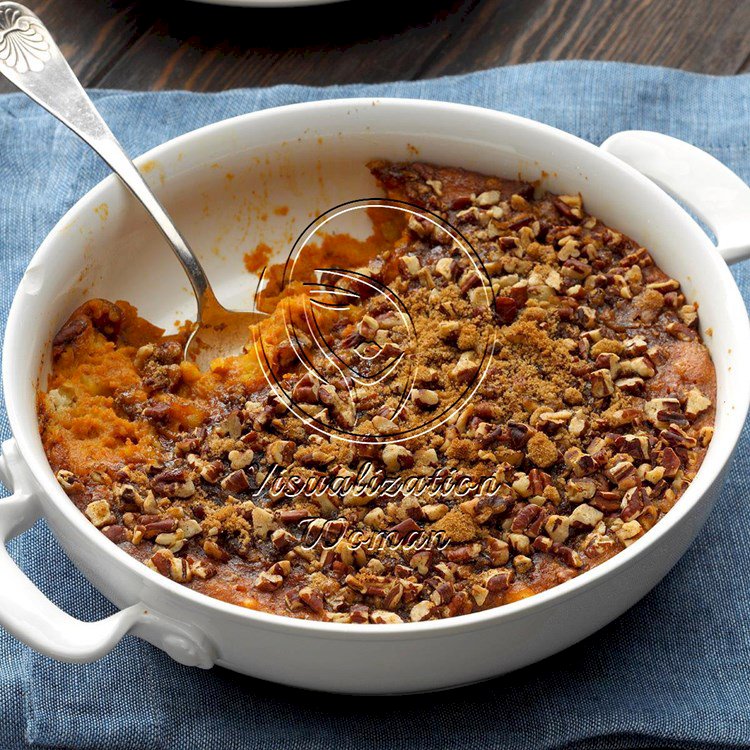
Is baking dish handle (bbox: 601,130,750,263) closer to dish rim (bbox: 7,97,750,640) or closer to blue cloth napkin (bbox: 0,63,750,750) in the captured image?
dish rim (bbox: 7,97,750,640)

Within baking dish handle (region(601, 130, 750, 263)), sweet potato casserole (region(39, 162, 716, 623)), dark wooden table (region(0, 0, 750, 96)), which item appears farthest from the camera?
dark wooden table (region(0, 0, 750, 96))

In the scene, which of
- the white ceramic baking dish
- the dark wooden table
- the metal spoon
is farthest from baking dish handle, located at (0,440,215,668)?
the dark wooden table

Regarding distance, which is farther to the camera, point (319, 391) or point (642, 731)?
point (319, 391)

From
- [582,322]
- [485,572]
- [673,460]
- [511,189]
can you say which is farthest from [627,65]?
[485,572]

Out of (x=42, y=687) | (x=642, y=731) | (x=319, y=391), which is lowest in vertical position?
(x=642, y=731)

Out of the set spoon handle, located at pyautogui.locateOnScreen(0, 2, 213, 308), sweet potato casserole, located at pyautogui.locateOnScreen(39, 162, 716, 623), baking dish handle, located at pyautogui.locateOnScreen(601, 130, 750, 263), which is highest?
spoon handle, located at pyautogui.locateOnScreen(0, 2, 213, 308)

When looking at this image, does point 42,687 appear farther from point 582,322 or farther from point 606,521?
point 582,322

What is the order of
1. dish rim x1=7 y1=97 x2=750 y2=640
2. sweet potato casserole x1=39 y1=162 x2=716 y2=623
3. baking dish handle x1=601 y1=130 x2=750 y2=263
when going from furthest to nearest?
baking dish handle x1=601 y1=130 x2=750 y2=263 → sweet potato casserole x1=39 y1=162 x2=716 y2=623 → dish rim x1=7 y1=97 x2=750 y2=640

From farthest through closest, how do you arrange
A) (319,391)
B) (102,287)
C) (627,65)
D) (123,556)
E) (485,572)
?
(627,65), (102,287), (319,391), (485,572), (123,556)
